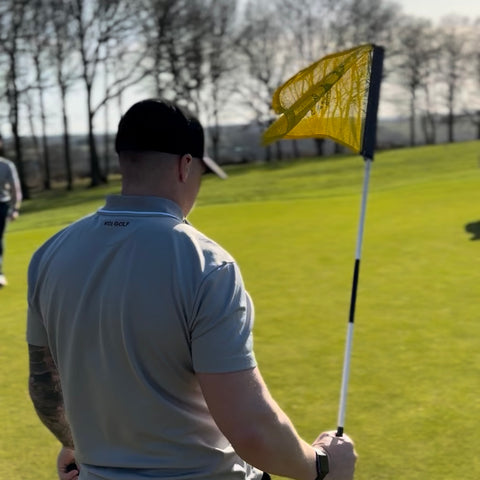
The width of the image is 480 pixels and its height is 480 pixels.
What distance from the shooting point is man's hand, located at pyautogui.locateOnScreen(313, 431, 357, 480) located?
2.31 meters

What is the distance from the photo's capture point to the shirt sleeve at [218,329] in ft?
6.33

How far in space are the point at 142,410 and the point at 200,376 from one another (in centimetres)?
23

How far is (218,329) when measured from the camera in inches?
76.0

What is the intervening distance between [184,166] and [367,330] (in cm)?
484

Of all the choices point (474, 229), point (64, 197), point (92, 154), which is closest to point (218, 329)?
point (474, 229)

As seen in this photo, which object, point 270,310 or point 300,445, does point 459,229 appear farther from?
point 300,445

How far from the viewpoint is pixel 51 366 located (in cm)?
253

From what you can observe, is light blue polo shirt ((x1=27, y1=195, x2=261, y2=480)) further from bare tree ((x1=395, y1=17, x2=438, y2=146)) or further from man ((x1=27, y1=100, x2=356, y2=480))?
bare tree ((x1=395, y1=17, x2=438, y2=146))

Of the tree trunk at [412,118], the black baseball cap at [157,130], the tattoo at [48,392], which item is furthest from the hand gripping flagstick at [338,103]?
the tree trunk at [412,118]

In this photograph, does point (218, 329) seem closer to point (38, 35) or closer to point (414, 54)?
point (38, 35)

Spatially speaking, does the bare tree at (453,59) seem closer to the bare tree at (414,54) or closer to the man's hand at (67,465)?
the bare tree at (414,54)

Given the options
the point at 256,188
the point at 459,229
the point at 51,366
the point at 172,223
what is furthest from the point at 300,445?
the point at 256,188

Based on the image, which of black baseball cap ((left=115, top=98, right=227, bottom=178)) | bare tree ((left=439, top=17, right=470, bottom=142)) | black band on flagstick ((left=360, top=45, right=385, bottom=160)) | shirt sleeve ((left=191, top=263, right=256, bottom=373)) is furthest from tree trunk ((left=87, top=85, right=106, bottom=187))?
shirt sleeve ((left=191, top=263, right=256, bottom=373))

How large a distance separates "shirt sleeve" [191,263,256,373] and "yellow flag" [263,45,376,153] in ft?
2.66
